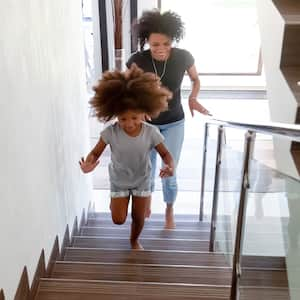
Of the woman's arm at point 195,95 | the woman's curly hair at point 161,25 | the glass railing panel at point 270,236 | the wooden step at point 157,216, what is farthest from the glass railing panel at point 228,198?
the wooden step at point 157,216

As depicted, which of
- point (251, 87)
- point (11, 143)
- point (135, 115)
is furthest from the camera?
point (251, 87)

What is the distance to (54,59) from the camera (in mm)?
2561

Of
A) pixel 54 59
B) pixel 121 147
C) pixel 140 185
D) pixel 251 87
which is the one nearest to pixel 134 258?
pixel 140 185

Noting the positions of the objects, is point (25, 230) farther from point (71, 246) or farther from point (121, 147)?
point (71, 246)

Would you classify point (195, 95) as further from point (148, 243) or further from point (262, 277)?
point (262, 277)

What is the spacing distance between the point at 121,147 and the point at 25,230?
755 mm

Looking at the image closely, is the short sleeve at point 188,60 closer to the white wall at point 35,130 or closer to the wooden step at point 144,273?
the white wall at point 35,130

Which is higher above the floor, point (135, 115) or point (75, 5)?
point (75, 5)

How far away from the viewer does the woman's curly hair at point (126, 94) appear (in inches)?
93.4

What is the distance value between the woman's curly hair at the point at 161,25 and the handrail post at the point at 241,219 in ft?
4.17

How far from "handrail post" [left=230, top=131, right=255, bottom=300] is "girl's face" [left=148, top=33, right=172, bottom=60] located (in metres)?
1.20

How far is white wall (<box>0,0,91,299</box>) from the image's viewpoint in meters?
1.71

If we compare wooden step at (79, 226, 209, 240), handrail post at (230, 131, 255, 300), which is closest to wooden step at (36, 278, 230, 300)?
handrail post at (230, 131, 255, 300)

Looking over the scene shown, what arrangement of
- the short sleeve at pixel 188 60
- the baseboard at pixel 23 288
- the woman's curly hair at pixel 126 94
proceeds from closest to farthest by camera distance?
the baseboard at pixel 23 288 → the woman's curly hair at pixel 126 94 → the short sleeve at pixel 188 60
